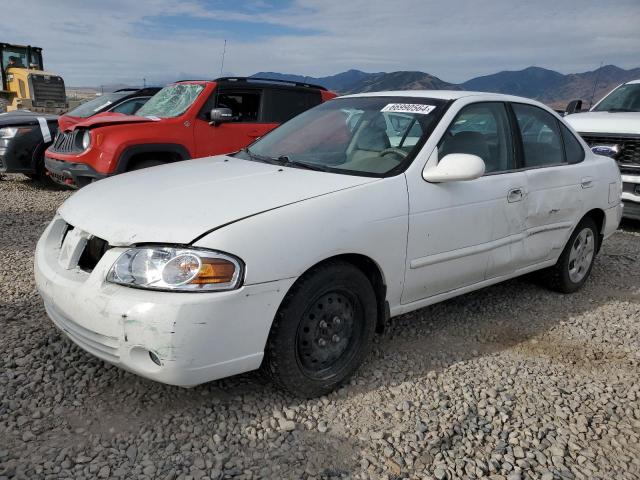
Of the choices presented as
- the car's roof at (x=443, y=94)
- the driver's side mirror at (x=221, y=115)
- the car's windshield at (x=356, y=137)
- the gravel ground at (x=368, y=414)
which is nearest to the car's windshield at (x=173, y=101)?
the driver's side mirror at (x=221, y=115)

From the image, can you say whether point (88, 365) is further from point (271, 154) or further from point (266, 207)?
point (271, 154)

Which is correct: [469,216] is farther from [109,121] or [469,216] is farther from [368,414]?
[109,121]

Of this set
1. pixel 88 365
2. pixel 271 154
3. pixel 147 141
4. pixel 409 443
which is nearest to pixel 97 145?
pixel 147 141

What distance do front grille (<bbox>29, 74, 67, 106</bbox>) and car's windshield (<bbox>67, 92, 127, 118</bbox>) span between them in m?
9.97

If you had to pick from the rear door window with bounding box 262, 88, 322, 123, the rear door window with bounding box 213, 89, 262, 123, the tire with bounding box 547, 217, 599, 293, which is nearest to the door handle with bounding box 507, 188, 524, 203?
the tire with bounding box 547, 217, 599, 293

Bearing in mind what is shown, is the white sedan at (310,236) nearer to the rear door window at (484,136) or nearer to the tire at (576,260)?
the rear door window at (484,136)

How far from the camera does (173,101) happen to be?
23.3 ft

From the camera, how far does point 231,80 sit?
7.05 meters

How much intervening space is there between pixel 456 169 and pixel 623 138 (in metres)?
4.92

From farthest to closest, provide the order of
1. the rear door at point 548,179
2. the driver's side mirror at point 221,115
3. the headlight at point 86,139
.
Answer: the driver's side mirror at point 221,115 < the headlight at point 86,139 < the rear door at point 548,179

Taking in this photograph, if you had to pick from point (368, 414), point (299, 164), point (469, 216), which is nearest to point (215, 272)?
point (368, 414)

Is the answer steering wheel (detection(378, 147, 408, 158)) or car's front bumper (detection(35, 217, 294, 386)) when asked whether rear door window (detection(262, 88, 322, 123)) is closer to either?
steering wheel (detection(378, 147, 408, 158))

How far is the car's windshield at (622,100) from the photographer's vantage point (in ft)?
25.2

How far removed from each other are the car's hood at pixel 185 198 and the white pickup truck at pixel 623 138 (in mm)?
5239
